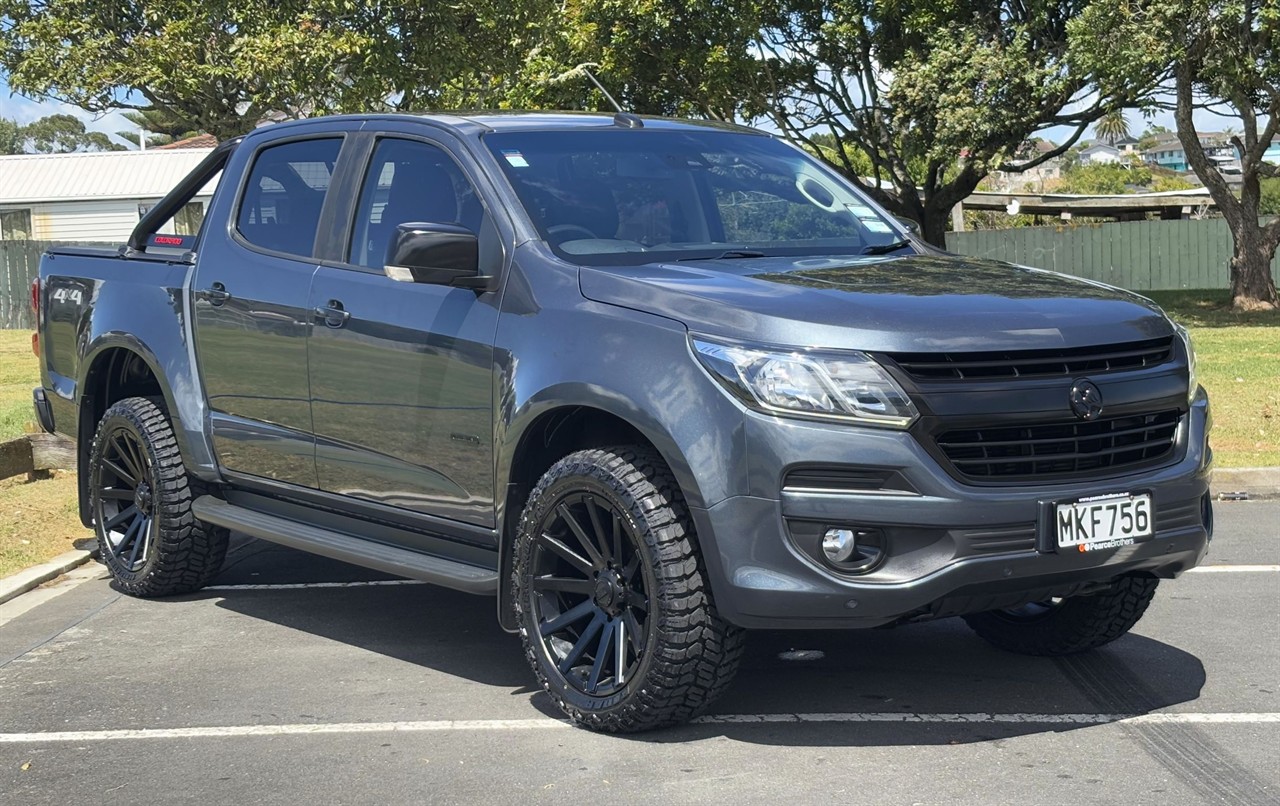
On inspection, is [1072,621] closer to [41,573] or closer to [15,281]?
[41,573]

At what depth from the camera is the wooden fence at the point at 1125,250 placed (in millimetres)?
41688

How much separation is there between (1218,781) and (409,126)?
3551 mm

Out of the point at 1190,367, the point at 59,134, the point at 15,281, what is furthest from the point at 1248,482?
the point at 59,134

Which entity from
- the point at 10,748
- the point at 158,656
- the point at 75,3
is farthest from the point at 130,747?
the point at 75,3

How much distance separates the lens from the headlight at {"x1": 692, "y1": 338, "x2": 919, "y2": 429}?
4.52 m

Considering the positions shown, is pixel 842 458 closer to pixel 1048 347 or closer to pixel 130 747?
pixel 1048 347

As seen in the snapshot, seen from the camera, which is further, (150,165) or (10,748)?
(150,165)

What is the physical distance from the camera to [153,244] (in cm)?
754

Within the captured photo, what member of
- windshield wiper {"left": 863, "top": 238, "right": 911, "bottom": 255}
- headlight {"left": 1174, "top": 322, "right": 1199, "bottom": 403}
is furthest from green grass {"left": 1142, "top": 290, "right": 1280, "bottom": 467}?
headlight {"left": 1174, "top": 322, "right": 1199, "bottom": 403}

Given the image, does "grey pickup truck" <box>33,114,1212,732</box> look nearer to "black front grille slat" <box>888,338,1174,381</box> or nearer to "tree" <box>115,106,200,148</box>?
"black front grille slat" <box>888,338,1174,381</box>

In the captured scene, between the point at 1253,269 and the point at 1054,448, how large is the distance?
25199 mm

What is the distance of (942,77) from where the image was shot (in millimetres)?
27609

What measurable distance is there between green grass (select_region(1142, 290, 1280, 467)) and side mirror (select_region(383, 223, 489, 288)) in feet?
20.3

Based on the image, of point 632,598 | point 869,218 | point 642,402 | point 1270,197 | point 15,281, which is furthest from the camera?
point 1270,197
